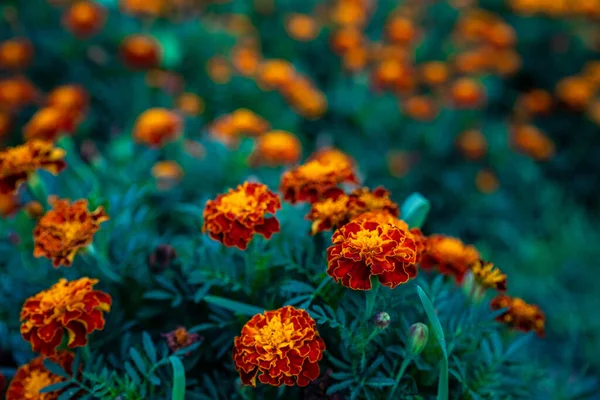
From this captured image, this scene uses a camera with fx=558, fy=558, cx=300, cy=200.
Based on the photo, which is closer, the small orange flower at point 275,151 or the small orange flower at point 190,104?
the small orange flower at point 275,151

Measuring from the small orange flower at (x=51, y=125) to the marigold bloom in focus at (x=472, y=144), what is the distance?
68.5 inches

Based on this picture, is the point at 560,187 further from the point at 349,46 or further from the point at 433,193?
the point at 349,46

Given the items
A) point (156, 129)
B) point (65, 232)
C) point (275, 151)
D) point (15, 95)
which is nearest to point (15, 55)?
point (15, 95)

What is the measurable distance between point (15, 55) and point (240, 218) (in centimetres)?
192

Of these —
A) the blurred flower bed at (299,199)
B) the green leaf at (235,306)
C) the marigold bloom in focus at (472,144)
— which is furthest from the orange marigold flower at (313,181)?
the marigold bloom in focus at (472,144)

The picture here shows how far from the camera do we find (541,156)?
276 cm

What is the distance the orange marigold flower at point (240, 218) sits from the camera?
1.06 metres

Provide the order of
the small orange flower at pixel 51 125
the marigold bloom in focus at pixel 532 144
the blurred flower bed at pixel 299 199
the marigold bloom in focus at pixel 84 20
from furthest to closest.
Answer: the marigold bloom in focus at pixel 532 144, the marigold bloom in focus at pixel 84 20, the small orange flower at pixel 51 125, the blurred flower bed at pixel 299 199

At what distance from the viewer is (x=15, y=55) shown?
246cm

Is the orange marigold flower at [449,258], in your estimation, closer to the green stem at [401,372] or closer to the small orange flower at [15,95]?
the green stem at [401,372]

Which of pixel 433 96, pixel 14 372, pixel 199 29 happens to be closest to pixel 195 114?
pixel 199 29

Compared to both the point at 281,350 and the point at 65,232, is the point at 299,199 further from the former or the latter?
the point at 65,232

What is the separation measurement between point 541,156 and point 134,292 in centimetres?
221

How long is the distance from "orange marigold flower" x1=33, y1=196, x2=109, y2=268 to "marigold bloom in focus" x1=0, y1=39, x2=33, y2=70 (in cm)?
159
